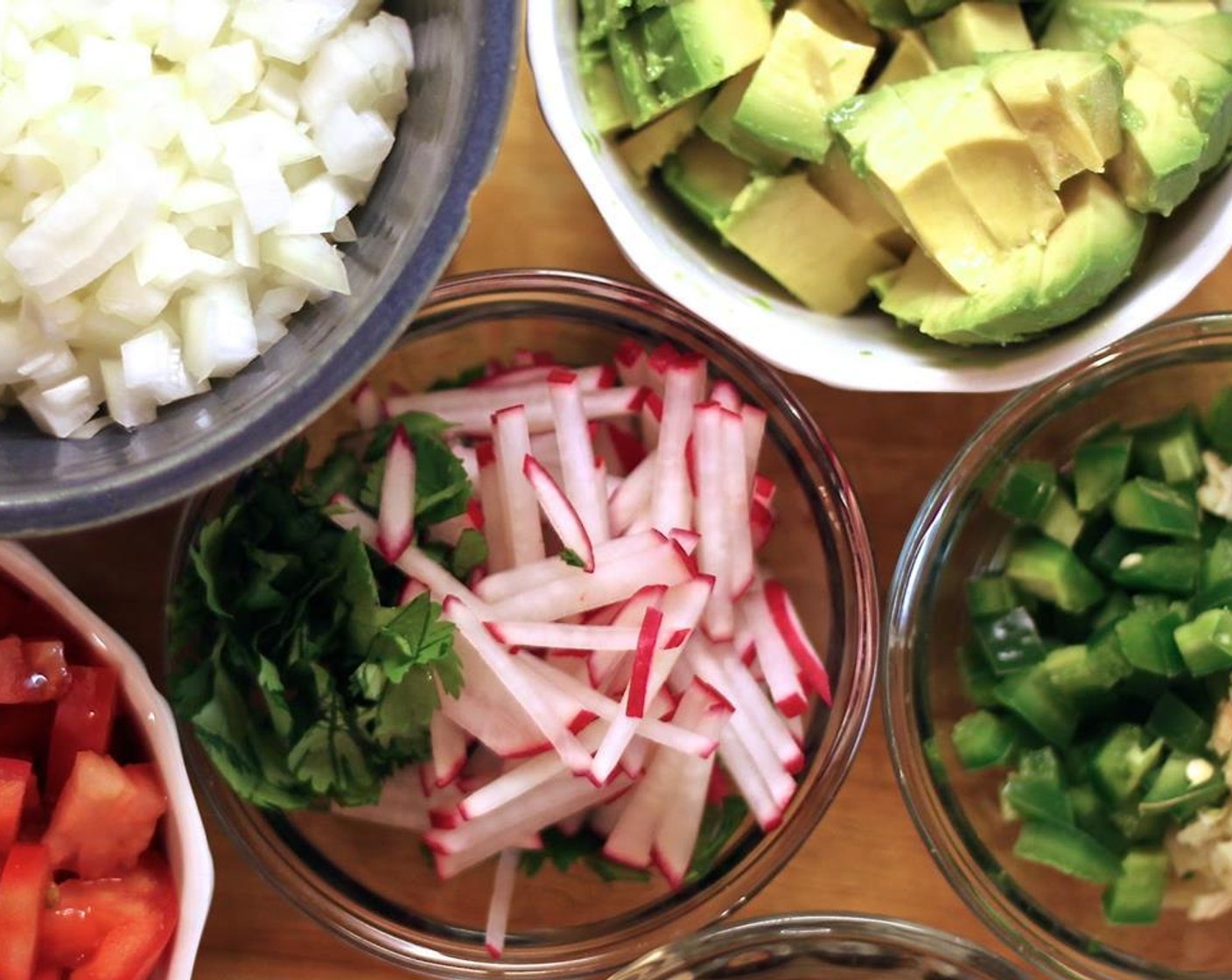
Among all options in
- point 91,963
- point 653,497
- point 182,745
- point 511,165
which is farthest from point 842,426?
point 91,963

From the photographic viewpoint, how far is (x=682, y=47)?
3.41 ft

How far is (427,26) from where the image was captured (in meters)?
1.03

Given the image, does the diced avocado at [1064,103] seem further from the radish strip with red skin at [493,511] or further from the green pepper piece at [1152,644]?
the radish strip with red skin at [493,511]

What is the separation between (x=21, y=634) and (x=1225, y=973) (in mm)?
1098

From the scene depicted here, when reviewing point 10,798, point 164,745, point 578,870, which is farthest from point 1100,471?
point 10,798

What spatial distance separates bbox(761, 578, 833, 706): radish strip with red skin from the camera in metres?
1.30

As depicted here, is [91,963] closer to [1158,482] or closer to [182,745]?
[182,745]

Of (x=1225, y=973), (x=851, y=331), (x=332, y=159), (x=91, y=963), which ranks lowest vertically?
(x=1225, y=973)

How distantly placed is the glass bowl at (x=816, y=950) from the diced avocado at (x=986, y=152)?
60 cm

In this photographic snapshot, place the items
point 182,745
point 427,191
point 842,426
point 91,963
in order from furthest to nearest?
point 842,426 → point 182,745 → point 91,963 → point 427,191

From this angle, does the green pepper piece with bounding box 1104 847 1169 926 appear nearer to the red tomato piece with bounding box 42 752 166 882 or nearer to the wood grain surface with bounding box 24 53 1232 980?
the wood grain surface with bounding box 24 53 1232 980

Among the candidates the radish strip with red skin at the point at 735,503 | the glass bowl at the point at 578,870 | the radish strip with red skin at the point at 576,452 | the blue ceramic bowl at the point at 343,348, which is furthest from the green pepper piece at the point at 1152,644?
the blue ceramic bowl at the point at 343,348

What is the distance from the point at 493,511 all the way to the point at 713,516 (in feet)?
0.64

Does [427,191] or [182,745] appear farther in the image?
[182,745]
